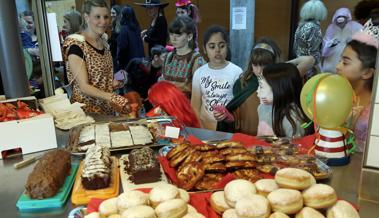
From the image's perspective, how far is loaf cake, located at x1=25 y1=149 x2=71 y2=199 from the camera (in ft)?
3.41

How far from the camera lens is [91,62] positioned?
6.75ft

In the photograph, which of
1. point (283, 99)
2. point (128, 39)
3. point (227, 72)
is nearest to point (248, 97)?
point (227, 72)

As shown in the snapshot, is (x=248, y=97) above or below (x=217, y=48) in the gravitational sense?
below

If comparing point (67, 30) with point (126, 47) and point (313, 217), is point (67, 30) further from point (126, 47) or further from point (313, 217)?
point (313, 217)

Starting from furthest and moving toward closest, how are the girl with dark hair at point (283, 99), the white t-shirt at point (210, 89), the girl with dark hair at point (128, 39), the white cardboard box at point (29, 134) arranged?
the girl with dark hair at point (128, 39), the white t-shirt at point (210, 89), the girl with dark hair at point (283, 99), the white cardboard box at point (29, 134)

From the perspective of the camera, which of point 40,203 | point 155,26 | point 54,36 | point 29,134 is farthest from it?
point 155,26

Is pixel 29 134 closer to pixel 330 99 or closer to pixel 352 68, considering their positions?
pixel 330 99

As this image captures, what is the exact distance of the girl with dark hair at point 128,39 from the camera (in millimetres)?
3631

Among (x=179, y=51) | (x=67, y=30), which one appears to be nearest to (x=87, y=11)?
(x=179, y=51)

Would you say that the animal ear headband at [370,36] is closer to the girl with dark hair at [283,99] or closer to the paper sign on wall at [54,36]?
the girl with dark hair at [283,99]

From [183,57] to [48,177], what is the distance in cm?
165

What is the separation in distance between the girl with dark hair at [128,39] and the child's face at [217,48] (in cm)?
143

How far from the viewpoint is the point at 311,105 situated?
46.5 inches

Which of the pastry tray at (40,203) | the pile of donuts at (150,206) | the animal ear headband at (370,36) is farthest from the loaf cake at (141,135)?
the animal ear headband at (370,36)
